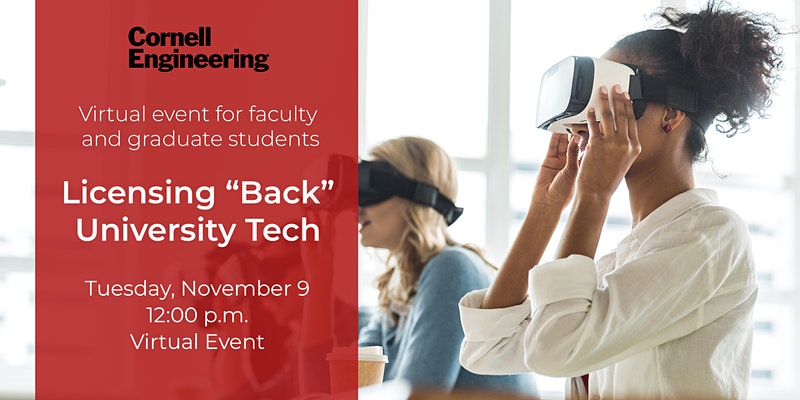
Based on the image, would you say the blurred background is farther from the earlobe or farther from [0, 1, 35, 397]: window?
the earlobe

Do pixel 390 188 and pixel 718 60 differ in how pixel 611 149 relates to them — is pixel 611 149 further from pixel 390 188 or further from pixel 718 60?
pixel 390 188

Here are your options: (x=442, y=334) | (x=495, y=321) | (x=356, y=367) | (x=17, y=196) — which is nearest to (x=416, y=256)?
(x=442, y=334)

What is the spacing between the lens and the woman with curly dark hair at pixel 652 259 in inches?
27.0

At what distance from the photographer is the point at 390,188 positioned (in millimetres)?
1437

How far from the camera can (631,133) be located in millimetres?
753

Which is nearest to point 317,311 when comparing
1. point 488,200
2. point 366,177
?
point 366,177

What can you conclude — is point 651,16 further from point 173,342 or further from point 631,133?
point 173,342

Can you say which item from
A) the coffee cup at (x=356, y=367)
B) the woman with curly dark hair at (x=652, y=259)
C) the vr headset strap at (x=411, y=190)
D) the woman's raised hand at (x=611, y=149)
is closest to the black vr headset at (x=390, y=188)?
the vr headset strap at (x=411, y=190)

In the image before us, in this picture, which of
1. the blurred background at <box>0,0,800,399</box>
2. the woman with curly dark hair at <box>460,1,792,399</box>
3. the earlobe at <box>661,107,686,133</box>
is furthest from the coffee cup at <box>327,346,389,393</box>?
the blurred background at <box>0,0,800,399</box>

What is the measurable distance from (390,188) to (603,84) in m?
0.70

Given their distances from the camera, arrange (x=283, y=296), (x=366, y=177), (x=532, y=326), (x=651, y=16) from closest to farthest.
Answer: (x=532, y=326), (x=651, y=16), (x=366, y=177), (x=283, y=296)

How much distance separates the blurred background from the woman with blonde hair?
45 centimetres

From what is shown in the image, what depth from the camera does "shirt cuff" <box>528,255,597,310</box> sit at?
70 centimetres

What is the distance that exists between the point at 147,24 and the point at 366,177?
2.88 ft
